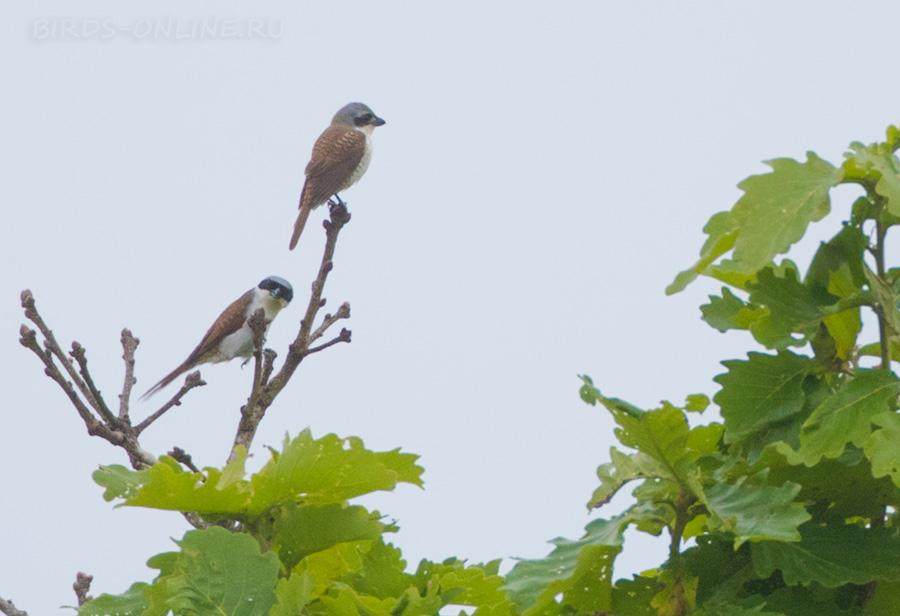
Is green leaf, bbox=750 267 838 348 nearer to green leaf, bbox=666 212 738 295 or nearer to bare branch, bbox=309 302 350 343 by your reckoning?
green leaf, bbox=666 212 738 295

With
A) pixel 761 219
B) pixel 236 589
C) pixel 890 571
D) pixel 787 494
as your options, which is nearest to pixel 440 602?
pixel 236 589

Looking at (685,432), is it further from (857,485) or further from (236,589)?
(236,589)

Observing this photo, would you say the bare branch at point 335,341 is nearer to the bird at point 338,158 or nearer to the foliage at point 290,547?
the foliage at point 290,547

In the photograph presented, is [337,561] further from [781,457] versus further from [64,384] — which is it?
[64,384]

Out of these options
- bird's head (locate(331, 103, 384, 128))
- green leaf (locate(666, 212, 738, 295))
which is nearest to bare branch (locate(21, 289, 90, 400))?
green leaf (locate(666, 212, 738, 295))

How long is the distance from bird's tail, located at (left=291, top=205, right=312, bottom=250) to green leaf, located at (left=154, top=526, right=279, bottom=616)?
17.7ft

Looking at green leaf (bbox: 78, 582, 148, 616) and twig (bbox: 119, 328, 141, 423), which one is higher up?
twig (bbox: 119, 328, 141, 423)

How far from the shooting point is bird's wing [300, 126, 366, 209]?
7.77 m

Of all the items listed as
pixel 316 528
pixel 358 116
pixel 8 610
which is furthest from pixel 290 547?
pixel 358 116

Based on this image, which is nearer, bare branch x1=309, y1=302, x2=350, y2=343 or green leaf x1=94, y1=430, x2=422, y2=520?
green leaf x1=94, y1=430, x2=422, y2=520

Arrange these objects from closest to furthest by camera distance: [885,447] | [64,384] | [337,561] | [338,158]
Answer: [885,447] < [337,561] < [64,384] < [338,158]

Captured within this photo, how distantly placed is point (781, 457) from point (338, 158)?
22.6 ft

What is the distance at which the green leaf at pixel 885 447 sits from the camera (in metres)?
1.54

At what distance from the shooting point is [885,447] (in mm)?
1559
